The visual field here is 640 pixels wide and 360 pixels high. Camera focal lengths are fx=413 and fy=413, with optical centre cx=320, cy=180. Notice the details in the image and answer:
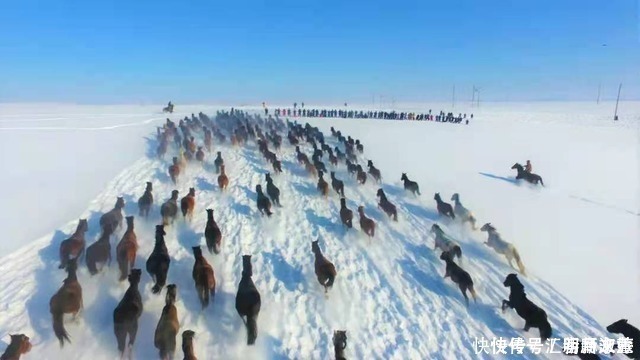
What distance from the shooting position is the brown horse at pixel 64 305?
6.05 m

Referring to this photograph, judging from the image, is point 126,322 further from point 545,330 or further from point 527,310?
point 545,330

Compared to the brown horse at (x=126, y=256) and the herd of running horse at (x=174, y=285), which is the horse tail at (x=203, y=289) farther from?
the brown horse at (x=126, y=256)

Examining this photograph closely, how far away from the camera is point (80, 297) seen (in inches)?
258

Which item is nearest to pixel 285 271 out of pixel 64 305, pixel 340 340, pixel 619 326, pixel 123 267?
pixel 340 340

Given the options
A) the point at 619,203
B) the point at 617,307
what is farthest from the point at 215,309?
the point at 619,203

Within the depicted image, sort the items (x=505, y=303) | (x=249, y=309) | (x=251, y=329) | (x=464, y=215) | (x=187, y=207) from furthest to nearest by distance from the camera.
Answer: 1. (x=464, y=215)
2. (x=187, y=207)
3. (x=505, y=303)
4. (x=249, y=309)
5. (x=251, y=329)

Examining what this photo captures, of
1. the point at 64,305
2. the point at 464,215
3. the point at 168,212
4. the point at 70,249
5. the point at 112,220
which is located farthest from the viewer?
the point at 464,215

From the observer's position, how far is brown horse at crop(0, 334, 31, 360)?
18.1 feet

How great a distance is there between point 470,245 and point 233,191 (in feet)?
24.7

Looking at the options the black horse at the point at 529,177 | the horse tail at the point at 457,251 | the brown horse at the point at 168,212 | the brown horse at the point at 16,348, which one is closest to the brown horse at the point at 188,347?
the brown horse at the point at 16,348

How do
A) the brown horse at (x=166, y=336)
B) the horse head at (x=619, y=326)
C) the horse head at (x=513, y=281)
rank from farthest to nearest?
1. the horse head at (x=513, y=281)
2. the horse head at (x=619, y=326)
3. the brown horse at (x=166, y=336)

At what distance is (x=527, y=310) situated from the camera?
22.7ft

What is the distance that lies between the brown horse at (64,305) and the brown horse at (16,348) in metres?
0.38

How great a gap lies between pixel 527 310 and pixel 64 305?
7394mm
